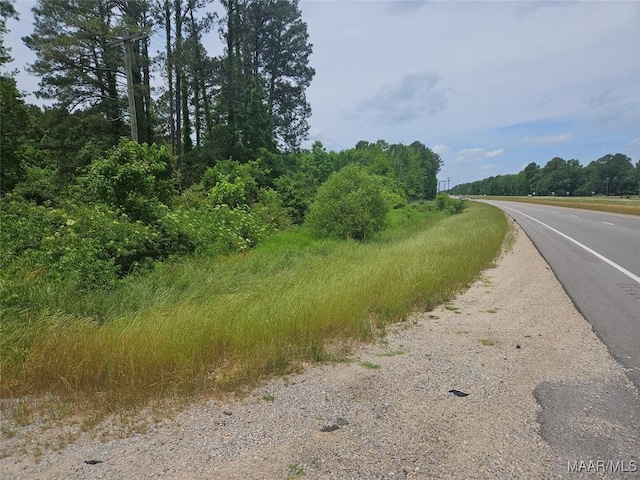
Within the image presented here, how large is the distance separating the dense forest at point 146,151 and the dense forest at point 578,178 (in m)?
107

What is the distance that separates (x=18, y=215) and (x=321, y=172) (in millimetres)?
26790

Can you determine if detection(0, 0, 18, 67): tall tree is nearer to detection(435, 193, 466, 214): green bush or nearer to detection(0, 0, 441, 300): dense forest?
detection(0, 0, 441, 300): dense forest

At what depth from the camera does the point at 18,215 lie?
34.3ft

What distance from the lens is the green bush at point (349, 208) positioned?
17.9 metres

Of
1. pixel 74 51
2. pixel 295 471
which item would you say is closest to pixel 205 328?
pixel 295 471

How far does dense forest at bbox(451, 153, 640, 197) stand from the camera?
108 meters

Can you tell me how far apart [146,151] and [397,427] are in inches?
450

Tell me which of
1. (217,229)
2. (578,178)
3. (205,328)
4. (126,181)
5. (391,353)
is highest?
(578,178)

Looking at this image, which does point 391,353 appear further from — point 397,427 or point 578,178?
point 578,178

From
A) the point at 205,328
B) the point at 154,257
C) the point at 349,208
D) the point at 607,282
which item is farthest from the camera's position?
the point at 349,208

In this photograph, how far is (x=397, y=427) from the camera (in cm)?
302

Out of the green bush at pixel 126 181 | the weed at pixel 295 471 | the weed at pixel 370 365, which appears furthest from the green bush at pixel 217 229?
the weed at pixel 295 471

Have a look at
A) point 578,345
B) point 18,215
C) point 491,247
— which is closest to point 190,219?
point 18,215

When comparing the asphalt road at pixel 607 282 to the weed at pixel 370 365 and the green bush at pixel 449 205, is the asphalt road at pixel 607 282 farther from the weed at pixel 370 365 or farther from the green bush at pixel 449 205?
the green bush at pixel 449 205
